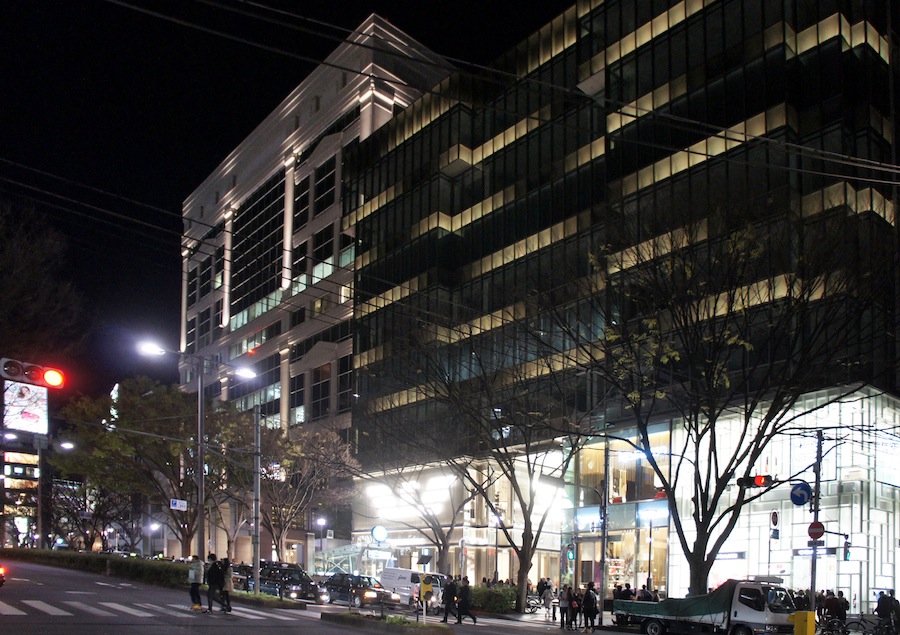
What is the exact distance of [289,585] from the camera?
41406mm

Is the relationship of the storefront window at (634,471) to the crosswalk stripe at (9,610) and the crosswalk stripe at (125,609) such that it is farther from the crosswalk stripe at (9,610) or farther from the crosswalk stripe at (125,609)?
the crosswalk stripe at (9,610)

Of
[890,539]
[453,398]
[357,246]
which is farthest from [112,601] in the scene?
[357,246]

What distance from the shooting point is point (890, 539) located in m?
36.1

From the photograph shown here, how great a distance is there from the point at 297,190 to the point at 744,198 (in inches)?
2630

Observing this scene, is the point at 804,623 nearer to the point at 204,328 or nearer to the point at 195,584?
the point at 195,584

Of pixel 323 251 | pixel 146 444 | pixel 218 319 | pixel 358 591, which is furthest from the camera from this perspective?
pixel 218 319

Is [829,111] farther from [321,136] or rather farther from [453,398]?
[321,136]

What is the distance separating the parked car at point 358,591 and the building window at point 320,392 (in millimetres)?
33764

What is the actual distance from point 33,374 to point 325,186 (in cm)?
6900

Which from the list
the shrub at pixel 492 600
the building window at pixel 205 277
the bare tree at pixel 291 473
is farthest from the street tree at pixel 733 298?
the building window at pixel 205 277

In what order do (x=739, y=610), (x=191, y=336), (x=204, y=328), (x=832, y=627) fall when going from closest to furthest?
(x=739, y=610), (x=832, y=627), (x=204, y=328), (x=191, y=336)

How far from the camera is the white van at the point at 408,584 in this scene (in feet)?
Result: 123

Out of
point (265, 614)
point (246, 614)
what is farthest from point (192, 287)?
point (246, 614)

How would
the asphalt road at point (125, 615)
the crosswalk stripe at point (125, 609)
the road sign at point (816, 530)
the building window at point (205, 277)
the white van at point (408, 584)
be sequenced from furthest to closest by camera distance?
1. the building window at point (205, 277)
2. the white van at point (408, 584)
3. the road sign at point (816, 530)
4. the crosswalk stripe at point (125, 609)
5. the asphalt road at point (125, 615)
